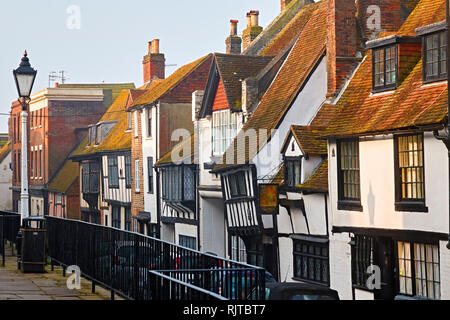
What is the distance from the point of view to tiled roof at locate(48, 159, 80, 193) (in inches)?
2429

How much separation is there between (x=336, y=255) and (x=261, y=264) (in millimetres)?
6386

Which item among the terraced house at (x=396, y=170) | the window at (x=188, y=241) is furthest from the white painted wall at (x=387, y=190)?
the window at (x=188, y=241)

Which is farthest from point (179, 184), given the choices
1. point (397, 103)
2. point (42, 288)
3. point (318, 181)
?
point (42, 288)

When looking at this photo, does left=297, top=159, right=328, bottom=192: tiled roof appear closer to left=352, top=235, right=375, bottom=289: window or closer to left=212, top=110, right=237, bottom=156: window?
left=352, top=235, right=375, bottom=289: window

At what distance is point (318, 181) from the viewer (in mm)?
25844

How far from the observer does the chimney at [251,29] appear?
44.8m

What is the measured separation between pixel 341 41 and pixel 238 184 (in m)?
6.85

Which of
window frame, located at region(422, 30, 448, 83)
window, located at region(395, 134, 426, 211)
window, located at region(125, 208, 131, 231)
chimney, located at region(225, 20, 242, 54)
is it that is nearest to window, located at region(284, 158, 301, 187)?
window, located at region(395, 134, 426, 211)

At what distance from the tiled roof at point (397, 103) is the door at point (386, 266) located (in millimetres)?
3012

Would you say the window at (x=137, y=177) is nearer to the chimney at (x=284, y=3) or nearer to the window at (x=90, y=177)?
the window at (x=90, y=177)

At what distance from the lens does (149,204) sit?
147 ft

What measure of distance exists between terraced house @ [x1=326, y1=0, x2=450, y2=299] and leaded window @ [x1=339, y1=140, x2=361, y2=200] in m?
0.03

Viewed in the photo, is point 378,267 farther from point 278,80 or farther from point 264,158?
point 278,80

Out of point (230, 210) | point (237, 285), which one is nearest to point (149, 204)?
point (230, 210)
